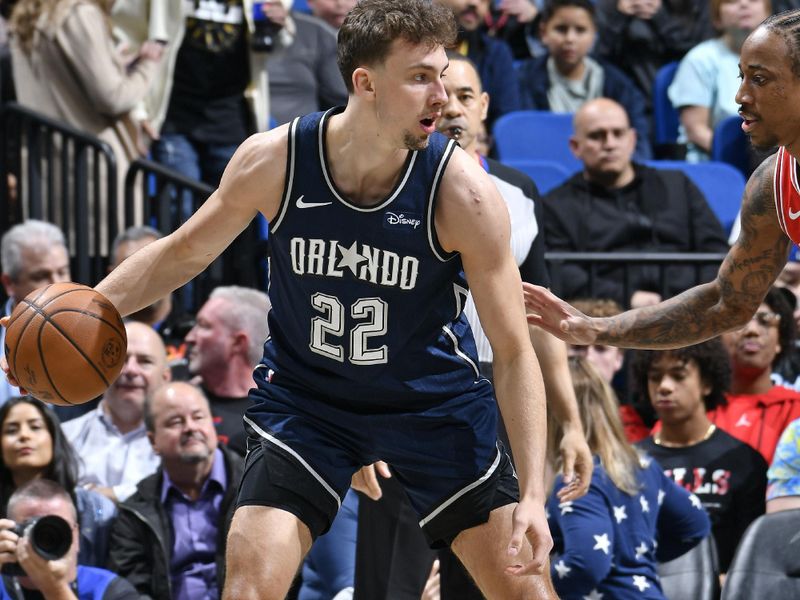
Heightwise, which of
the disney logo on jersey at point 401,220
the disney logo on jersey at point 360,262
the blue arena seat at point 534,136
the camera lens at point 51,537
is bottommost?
the camera lens at point 51,537

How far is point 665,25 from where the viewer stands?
10234mm

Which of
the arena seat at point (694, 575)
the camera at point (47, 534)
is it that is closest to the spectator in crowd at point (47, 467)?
the camera at point (47, 534)

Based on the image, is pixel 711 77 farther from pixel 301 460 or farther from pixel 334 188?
pixel 301 460

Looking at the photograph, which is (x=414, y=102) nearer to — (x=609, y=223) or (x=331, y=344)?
(x=331, y=344)

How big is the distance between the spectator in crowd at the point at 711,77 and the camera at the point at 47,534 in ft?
18.2

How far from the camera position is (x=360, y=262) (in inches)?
150

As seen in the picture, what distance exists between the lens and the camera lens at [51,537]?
5.23 meters

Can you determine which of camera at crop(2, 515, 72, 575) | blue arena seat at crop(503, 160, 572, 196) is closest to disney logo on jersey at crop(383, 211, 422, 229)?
camera at crop(2, 515, 72, 575)

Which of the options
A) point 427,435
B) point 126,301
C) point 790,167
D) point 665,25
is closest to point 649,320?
point 790,167

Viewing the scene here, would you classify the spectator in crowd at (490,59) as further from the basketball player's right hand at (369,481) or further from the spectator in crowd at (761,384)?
the basketball player's right hand at (369,481)

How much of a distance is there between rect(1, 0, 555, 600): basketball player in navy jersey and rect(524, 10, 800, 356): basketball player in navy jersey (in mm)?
565

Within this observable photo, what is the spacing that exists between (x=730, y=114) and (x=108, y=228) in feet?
13.8

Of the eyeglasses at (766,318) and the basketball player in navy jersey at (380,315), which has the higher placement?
the basketball player in navy jersey at (380,315)

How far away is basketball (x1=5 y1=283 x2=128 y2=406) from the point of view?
390cm
